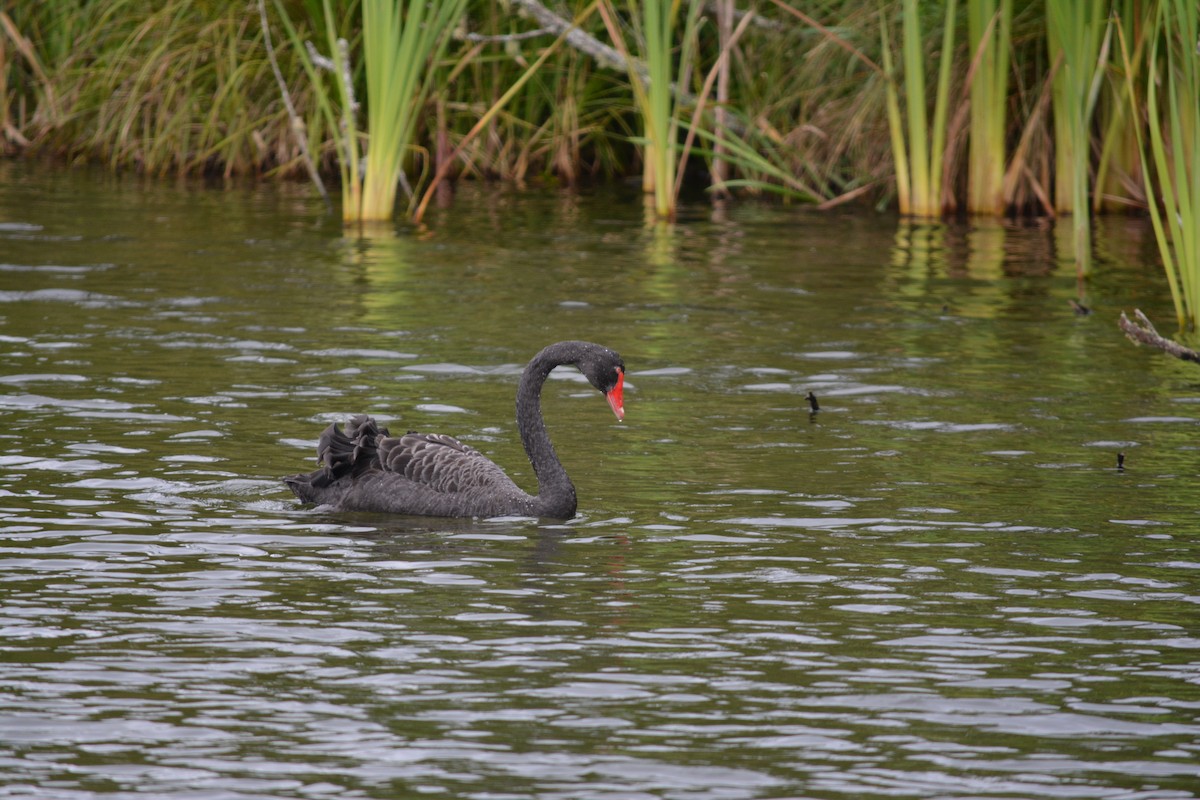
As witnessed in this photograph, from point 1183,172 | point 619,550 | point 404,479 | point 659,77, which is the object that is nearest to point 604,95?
point 659,77

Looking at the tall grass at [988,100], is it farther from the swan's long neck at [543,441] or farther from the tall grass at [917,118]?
the swan's long neck at [543,441]

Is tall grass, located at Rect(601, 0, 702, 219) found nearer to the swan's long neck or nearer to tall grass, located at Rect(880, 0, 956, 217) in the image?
tall grass, located at Rect(880, 0, 956, 217)

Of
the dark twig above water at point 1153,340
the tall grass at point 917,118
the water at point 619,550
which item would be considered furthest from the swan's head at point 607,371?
the tall grass at point 917,118

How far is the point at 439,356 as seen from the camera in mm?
11344

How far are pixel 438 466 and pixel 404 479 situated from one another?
189 mm

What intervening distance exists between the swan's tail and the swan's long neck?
0.62 meters

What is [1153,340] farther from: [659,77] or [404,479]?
[659,77]

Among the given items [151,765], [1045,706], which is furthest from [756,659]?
[151,765]

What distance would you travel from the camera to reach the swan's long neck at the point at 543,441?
298 inches

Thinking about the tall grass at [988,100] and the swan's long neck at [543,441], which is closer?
the swan's long neck at [543,441]

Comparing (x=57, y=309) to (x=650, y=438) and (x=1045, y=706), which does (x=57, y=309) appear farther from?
(x=1045, y=706)

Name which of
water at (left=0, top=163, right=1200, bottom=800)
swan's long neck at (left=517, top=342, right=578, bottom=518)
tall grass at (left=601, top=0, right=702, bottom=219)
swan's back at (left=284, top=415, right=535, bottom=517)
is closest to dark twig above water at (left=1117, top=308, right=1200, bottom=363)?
water at (left=0, top=163, right=1200, bottom=800)

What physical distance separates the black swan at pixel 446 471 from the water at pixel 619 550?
0.37ft

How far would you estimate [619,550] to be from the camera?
7.11 m
